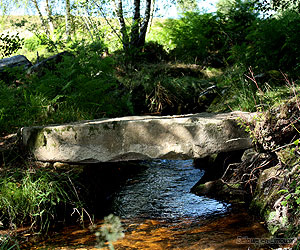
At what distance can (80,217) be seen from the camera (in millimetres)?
3328

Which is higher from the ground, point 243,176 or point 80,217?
point 243,176

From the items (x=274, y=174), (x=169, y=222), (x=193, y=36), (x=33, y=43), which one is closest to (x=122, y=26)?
(x=193, y=36)

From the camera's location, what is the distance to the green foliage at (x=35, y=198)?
3047 mm

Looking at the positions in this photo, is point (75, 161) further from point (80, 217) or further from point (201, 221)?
point (201, 221)

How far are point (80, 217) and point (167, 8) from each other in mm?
9668

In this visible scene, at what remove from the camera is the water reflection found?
11.1 ft

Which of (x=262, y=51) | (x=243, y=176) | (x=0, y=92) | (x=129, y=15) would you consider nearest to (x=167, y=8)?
(x=129, y=15)

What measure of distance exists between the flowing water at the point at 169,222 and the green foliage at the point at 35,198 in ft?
0.80

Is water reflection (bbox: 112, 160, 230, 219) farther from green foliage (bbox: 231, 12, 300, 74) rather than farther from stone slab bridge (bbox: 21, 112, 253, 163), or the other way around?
green foliage (bbox: 231, 12, 300, 74)

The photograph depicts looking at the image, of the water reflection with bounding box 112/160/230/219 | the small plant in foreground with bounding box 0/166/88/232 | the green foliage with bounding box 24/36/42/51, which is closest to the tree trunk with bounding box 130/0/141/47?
the green foliage with bounding box 24/36/42/51

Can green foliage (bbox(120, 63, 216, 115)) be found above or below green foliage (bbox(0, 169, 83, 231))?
above

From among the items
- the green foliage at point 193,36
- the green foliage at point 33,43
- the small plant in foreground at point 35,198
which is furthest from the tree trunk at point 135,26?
the small plant in foreground at point 35,198

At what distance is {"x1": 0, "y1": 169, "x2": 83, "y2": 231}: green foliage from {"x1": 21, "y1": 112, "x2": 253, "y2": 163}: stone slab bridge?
0.87 feet

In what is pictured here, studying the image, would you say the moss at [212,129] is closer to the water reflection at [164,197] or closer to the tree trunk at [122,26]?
the water reflection at [164,197]
